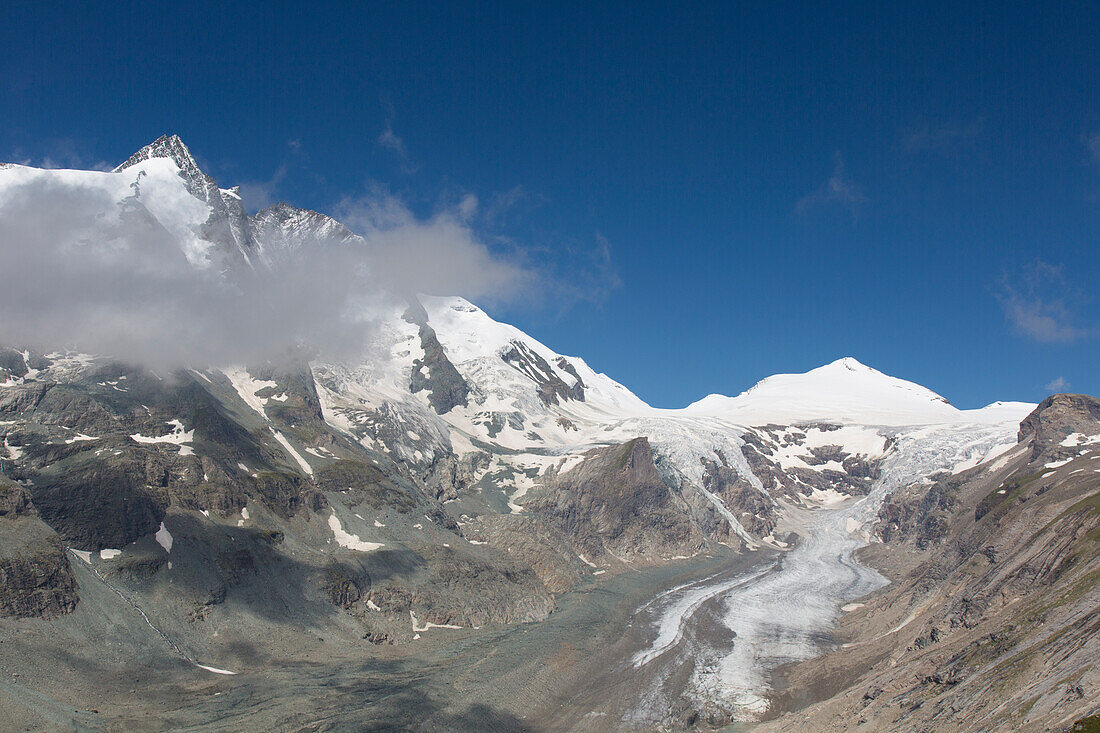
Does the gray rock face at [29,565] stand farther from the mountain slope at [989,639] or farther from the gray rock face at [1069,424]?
the gray rock face at [1069,424]

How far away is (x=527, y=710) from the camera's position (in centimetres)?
7562

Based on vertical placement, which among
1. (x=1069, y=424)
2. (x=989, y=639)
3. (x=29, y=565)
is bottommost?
(x=989, y=639)

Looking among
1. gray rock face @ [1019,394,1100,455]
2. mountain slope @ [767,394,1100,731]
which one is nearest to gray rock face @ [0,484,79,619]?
mountain slope @ [767,394,1100,731]

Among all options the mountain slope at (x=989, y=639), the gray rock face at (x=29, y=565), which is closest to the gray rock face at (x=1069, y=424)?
the mountain slope at (x=989, y=639)

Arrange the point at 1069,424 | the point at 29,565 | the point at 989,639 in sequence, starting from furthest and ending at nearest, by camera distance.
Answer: the point at 1069,424, the point at 29,565, the point at 989,639

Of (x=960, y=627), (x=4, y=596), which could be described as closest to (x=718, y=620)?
(x=960, y=627)

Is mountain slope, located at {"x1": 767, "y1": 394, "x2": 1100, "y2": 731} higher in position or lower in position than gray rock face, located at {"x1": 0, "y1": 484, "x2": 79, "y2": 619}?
lower

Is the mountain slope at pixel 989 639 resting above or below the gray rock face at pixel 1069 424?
below

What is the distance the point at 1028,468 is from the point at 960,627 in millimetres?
131836

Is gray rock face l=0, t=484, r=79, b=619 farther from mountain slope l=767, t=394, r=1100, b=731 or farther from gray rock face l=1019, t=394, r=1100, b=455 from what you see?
gray rock face l=1019, t=394, r=1100, b=455

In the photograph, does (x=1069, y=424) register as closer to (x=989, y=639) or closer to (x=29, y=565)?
(x=989, y=639)

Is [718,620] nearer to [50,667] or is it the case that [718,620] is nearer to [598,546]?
[598,546]

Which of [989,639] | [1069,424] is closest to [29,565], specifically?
[989,639]

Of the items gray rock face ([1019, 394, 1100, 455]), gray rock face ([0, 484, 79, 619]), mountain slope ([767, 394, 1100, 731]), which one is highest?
gray rock face ([0, 484, 79, 619])
